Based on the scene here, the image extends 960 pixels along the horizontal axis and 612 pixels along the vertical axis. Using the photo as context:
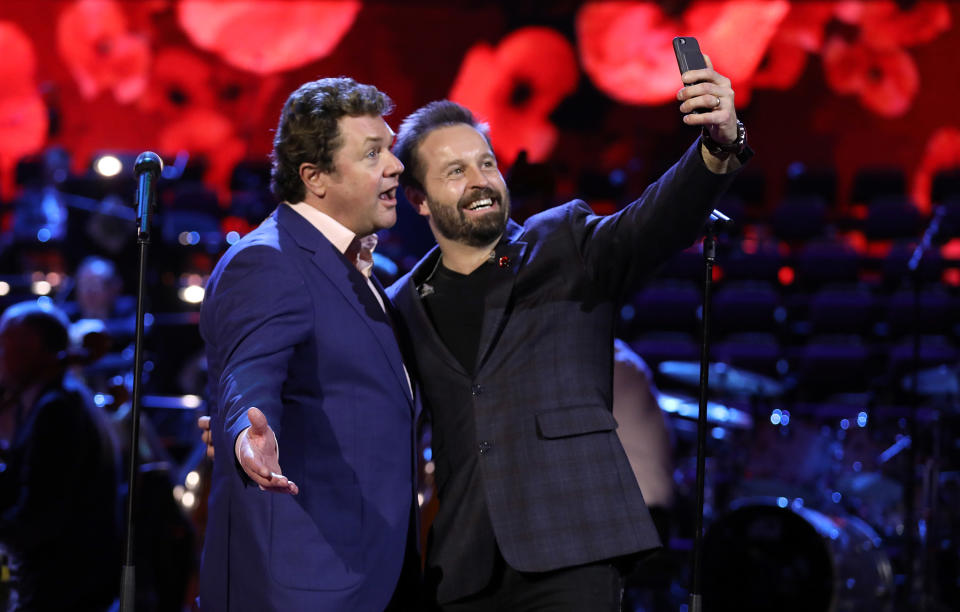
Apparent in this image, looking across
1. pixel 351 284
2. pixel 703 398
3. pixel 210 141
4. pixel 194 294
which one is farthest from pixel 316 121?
pixel 210 141

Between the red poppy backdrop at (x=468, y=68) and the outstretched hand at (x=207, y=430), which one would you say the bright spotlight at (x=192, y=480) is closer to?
the outstretched hand at (x=207, y=430)

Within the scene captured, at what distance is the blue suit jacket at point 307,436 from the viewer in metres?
2.09

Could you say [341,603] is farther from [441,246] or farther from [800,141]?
[800,141]

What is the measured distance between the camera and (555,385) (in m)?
2.32

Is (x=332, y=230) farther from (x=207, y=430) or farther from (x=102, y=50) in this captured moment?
(x=102, y=50)

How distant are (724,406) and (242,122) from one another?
8284 mm

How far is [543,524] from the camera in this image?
2.24 m

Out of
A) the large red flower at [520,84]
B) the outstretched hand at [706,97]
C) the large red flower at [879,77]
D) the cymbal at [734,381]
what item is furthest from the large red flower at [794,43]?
the outstretched hand at [706,97]

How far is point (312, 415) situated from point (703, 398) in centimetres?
95

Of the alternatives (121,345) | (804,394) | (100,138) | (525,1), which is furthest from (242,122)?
(804,394)

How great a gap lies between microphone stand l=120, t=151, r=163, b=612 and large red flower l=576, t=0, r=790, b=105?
10.3 meters

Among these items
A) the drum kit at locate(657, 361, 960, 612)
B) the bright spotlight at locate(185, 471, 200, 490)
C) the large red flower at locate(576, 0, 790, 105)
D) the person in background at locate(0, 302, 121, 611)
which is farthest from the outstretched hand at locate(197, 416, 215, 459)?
the large red flower at locate(576, 0, 790, 105)

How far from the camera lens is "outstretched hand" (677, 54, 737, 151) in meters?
1.98

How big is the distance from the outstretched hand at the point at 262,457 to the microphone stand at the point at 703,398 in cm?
112
